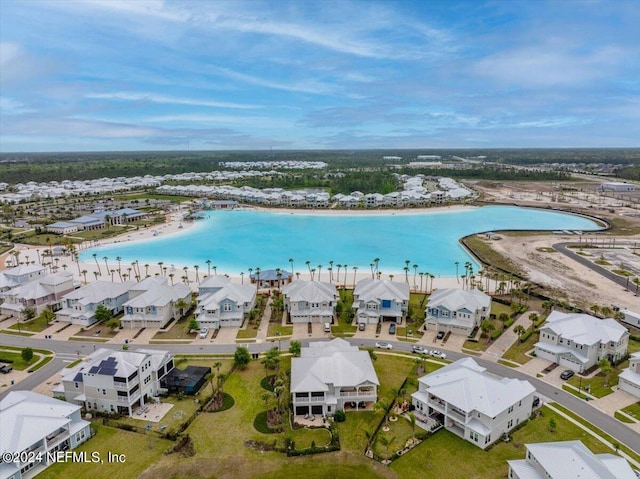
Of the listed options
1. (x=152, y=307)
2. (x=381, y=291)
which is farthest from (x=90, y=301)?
(x=381, y=291)

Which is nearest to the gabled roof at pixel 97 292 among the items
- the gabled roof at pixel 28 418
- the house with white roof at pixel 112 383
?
the house with white roof at pixel 112 383

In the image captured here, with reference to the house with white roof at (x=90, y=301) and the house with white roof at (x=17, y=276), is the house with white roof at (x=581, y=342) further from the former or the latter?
the house with white roof at (x=17, y=276)

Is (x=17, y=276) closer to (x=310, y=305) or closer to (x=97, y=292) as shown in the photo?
(x=97, y=292)

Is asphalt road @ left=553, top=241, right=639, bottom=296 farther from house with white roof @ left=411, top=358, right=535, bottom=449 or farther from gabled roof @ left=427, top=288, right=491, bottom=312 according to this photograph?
house with white roof @ left=411, top=358, right=535, bottom=449

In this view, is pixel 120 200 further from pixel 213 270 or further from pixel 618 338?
pixel 618 338

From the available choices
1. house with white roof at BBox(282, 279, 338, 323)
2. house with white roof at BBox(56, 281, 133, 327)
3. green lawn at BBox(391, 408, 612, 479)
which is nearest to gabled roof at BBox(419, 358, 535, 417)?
green lawn at BBox(391, 408, 612, 479)
